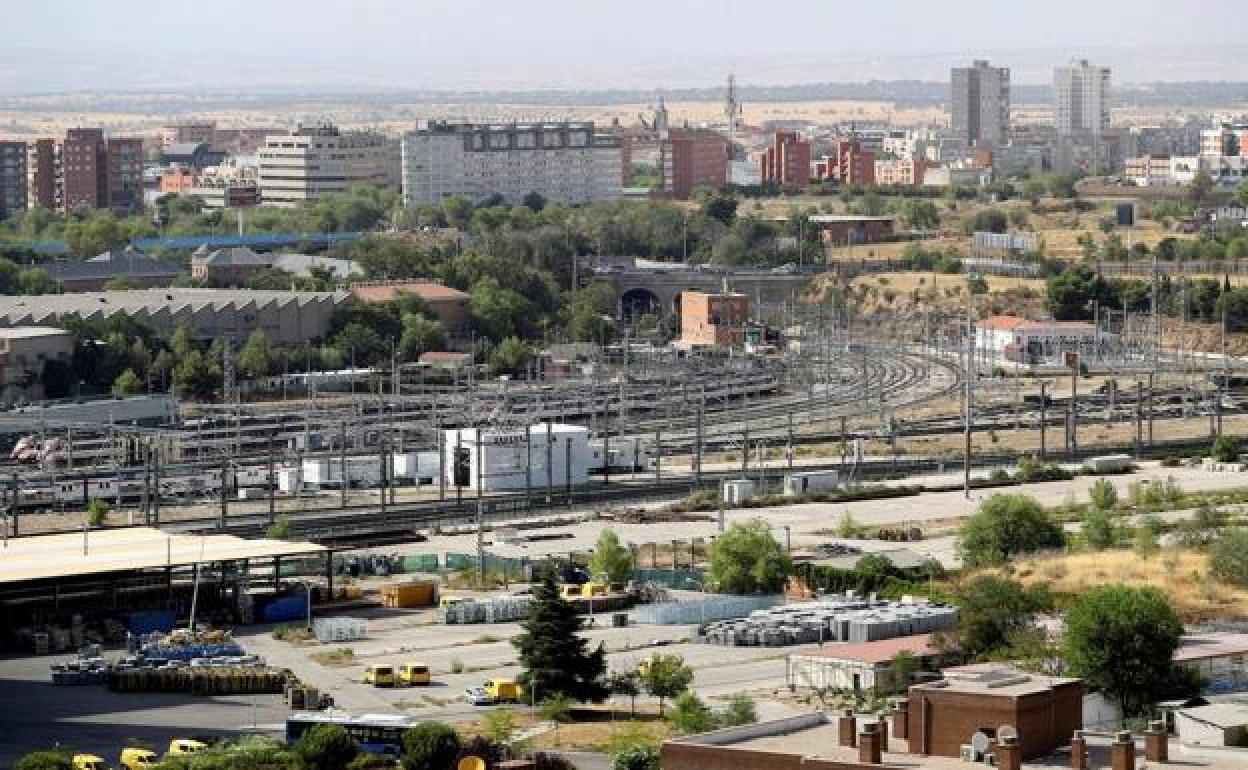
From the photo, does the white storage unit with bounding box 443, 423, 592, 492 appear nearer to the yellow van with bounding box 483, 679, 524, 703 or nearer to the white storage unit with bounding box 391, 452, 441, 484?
the white storage unit with bounding box 391, 452, 441, 484

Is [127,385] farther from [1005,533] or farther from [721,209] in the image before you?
[721,209]

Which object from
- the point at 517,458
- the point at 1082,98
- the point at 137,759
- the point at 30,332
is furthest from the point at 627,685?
the point at 1082,98

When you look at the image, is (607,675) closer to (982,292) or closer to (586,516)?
(586,516)

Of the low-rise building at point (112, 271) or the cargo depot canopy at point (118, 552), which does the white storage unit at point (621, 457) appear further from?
the low-rise building at point (112, 271)

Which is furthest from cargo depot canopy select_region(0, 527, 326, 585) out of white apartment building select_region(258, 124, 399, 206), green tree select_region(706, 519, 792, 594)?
white apartment building select_region(258, 124, 399, 206)

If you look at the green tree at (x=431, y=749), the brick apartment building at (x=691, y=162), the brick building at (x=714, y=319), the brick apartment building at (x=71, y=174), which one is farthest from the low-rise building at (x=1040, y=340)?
the brick apartment building at (x=71, y=174)

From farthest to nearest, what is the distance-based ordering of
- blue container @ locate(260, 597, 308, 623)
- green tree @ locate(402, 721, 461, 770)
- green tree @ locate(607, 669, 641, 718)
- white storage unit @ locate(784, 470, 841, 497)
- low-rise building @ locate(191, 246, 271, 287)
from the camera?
1. low-rise building @ locate(191, 246, 271, 287)
2. white storage unit @ locate(784, 470, 841, 497)
3. blue container @ locate(260, 597, 308, 623)
4. green tree @ locate(607, 669, 641, 718)
5. green tree @ locate(402, 721, 461, 770)

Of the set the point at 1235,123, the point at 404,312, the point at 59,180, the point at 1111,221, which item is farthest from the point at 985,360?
the point at 1235,123
